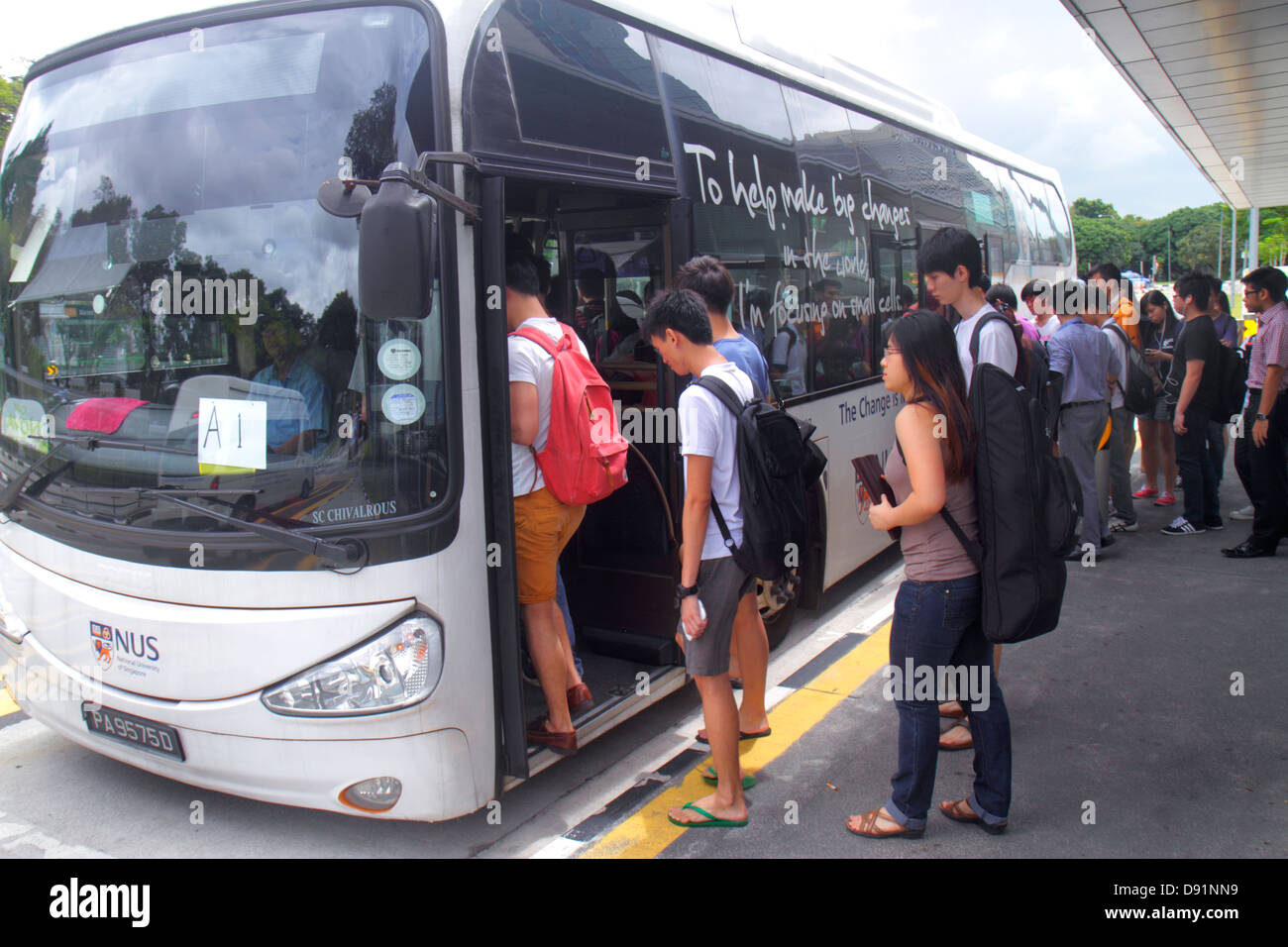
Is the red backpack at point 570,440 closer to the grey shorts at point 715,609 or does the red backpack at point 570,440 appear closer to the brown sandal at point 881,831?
the grey shorts at point 715,609

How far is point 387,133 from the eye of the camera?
3.22m

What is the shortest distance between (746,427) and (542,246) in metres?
2.27

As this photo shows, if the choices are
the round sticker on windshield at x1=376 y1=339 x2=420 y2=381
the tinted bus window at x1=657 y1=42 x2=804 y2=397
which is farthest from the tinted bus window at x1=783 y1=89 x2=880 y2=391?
the round sticker on windshield at x1=376 y1=339 x2=420 y2=381

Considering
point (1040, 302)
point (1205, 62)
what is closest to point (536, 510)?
point (1040, 302)

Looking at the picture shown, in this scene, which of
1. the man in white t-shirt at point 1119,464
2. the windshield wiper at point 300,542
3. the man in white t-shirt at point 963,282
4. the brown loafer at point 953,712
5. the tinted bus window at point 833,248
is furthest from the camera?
the man in white t-shirt at point 1119,464

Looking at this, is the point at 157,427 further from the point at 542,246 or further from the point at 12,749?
the point at 542,246

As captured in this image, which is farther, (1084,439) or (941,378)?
(1084,439)

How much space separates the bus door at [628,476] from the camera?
4.80 metres

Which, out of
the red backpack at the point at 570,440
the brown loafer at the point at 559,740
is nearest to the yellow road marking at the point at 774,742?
the brown loafer at the point at 559,740

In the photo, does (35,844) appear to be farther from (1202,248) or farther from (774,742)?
(1202,248)

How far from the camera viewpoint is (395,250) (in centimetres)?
292

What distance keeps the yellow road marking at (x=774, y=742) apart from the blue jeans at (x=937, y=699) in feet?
2.70

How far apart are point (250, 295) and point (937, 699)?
2646 mm
